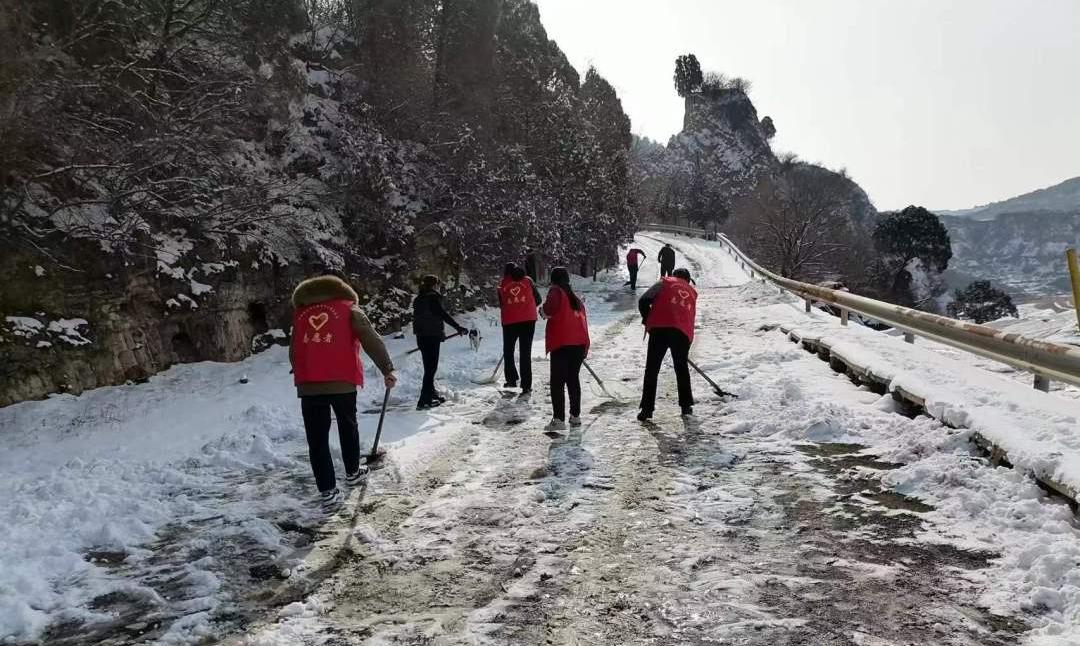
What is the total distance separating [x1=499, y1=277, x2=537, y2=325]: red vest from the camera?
9.87m

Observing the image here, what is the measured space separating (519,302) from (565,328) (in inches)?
98.4

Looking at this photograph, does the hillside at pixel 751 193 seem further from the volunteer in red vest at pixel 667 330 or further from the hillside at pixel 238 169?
the volunteer in red vest at pixel 667 330

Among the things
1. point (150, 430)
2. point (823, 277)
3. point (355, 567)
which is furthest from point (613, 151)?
point (355, 567)

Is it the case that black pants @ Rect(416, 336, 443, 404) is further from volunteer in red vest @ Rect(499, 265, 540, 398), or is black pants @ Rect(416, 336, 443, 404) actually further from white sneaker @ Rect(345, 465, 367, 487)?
white sneaker @ Rect(345, 465, 367, 487)

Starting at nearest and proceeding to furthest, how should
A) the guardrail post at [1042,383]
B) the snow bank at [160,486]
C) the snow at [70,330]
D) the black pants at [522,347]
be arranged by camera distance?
1. the snow bank at [160,486]
2. the guardrail post at [1042,383]
3. the snow at [70,330]
4. the black pants at [522,347]

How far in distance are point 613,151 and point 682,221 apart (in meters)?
41.3

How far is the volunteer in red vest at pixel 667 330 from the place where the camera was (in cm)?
747

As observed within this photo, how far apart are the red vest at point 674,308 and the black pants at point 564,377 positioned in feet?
3.07

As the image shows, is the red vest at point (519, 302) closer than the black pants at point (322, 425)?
No

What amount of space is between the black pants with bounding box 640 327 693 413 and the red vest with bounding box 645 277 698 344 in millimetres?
70

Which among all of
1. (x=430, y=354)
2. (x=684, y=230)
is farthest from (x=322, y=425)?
(x=684, y=230)

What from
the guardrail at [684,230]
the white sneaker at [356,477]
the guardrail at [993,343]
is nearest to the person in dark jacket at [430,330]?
the white sneaker at [356,477]

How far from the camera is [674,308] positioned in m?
7.52

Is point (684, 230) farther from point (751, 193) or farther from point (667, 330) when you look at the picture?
point (667, 330)
